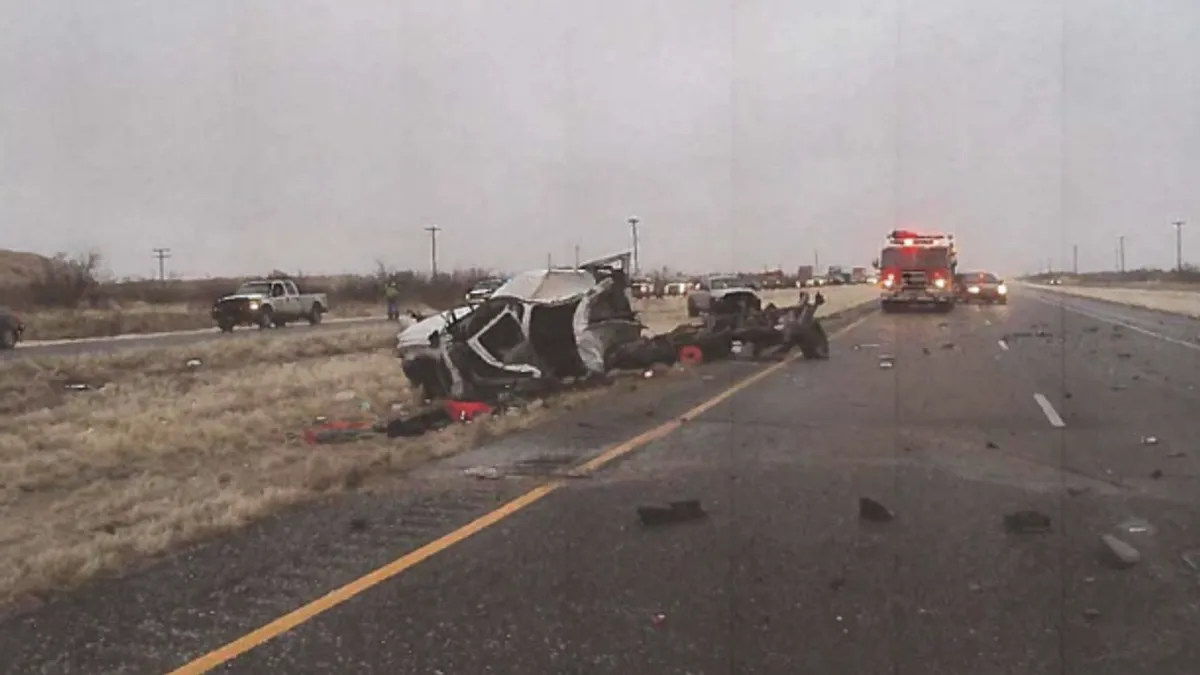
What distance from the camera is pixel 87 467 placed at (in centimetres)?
1389

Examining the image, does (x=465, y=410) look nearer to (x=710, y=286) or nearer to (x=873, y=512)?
(x=873, y=512)

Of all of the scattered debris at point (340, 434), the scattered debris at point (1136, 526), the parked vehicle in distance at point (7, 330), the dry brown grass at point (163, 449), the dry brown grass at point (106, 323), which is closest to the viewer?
the scattered debris at point (1136, 526)

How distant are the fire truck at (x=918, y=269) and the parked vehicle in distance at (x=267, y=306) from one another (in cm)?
2283

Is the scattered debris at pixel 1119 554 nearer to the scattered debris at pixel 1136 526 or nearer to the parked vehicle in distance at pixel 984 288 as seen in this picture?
the scattered debris at pixel 1136 526

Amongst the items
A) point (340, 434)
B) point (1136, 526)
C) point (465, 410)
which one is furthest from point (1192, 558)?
point (465, 410)

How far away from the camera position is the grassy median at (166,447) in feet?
26.8

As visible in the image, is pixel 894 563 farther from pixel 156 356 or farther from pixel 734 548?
pixel 156 356

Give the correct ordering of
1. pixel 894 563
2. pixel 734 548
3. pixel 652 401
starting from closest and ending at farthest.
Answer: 1. pixel 894 563
2. pixel 734 548
3. pixel 652 401

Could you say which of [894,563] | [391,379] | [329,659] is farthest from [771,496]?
[391,379]

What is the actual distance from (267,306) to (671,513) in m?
39.3

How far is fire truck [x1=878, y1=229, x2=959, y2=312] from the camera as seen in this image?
4539 cm

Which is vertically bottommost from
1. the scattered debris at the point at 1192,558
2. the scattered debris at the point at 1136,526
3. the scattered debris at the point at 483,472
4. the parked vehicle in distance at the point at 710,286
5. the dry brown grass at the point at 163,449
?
the dry brown grass at the point at 163,449

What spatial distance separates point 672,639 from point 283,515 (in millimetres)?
4056

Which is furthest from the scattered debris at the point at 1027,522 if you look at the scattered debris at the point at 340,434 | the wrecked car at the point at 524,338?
the wrecked car at the point at 524,338
